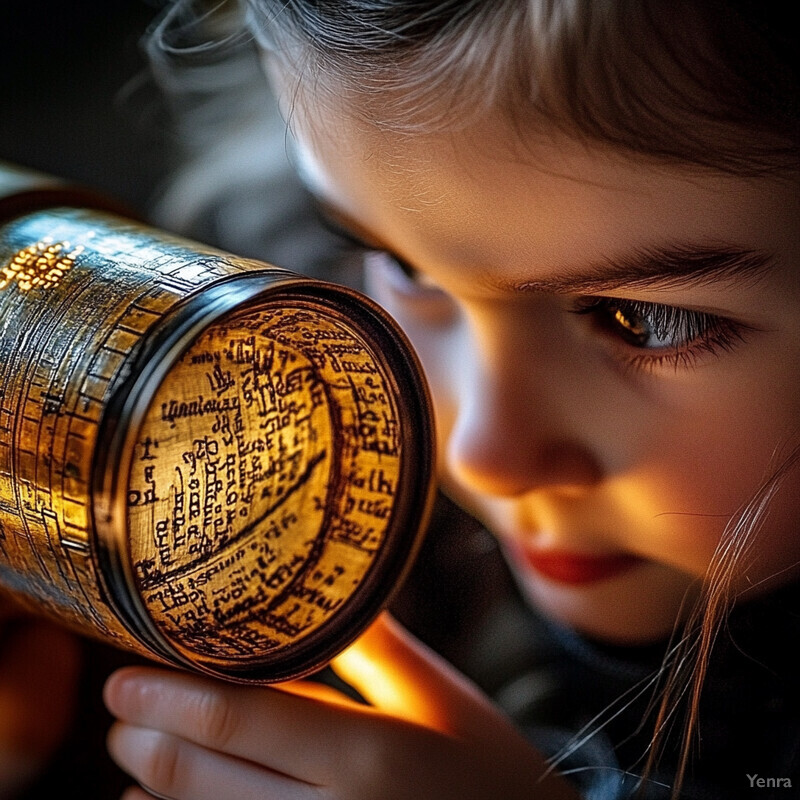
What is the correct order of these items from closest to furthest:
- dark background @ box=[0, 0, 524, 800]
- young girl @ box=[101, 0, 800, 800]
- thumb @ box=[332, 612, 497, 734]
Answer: young girl @ box=[101, 0, 800, 800] < thumb @ box=[332, 612, 497, 734] < dark background @ box=[0, 0, 524, 800]

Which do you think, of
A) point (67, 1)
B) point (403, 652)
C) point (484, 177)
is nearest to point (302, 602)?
point (403, 652)

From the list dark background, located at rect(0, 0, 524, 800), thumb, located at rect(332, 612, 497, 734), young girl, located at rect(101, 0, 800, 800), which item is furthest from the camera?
dark background, located at rect(0, 0, 524, 800)

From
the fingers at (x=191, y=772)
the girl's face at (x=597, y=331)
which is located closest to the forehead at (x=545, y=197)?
the girl's face at (x=597, y=331)

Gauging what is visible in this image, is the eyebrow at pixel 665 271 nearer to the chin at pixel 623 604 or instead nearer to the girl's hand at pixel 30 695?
the chin at pixel 623 604

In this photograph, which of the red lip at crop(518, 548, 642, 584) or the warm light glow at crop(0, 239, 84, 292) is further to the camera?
the red lip at crop(518, 548, 642, 584)

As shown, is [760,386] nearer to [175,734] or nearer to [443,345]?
[443,345]

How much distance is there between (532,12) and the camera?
1.06 feet

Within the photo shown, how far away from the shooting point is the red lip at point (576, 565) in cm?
48

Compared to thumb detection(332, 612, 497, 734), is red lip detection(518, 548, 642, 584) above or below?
above

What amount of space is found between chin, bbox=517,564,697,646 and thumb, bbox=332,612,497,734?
6cm

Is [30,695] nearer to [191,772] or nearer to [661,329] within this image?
[191,772]

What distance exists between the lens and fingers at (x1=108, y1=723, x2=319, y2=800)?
419 millimetres

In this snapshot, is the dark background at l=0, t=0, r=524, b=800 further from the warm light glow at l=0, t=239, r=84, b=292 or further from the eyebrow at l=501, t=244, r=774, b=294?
the eyebrow at l=501, t=244, r=774, b=294

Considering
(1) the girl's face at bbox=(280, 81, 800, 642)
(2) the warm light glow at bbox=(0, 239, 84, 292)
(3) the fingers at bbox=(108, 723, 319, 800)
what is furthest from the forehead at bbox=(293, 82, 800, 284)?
(3) the fingers at bbox=(108, 723, 319, 800)
